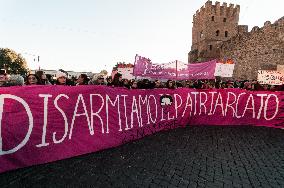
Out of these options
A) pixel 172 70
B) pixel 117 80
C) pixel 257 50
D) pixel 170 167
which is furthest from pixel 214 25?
pixel 170 167

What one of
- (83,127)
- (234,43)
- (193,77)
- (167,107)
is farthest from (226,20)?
(83,127)

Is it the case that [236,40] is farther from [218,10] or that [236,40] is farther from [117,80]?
[117,80]

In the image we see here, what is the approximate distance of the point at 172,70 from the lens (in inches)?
549

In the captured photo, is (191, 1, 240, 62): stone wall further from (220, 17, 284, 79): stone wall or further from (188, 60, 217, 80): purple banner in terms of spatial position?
(188, 60, 217, 80): purple banner

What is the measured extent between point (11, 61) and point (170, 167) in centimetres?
7987

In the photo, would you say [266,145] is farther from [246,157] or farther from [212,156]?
[212,156]

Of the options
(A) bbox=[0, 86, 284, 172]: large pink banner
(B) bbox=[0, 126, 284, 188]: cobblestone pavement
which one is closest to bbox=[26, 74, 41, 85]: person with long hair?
(A) bbox=[0, 86, 284, 172]: large pink banner

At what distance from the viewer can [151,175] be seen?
15.7 feet

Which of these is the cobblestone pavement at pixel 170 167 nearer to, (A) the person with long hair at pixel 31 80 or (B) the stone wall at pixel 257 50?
(A) the person with long hair at pixel 31 80

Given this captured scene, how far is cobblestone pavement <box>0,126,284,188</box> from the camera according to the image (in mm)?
4477

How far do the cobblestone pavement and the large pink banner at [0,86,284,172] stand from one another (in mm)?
297

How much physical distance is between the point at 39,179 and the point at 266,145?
17.1 ft

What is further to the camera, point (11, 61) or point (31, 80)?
point (11, 61)

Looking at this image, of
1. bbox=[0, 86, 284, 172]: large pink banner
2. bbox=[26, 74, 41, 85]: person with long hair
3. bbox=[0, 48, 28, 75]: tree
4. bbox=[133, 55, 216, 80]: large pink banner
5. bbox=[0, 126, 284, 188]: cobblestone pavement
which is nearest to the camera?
bbox=[0, 126, 284, 188]: cobblestone pavement
